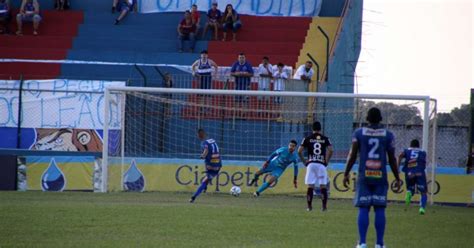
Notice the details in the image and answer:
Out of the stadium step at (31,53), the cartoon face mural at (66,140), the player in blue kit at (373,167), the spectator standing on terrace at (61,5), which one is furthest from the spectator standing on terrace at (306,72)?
the player in blue kit at (373,167)

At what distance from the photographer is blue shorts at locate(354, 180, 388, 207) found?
1345 centimetres

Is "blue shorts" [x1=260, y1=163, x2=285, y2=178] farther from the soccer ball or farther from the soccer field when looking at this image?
the soccer field

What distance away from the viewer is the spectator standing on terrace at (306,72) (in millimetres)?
30808

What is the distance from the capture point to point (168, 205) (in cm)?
2153

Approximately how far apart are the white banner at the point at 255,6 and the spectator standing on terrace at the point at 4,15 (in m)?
5.35

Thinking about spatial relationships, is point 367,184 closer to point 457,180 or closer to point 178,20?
point 457,180

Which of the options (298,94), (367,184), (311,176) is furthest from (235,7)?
(367,184)

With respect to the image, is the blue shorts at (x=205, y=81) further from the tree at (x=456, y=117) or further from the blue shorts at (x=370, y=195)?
the blue shorts at (x=370, y=195)

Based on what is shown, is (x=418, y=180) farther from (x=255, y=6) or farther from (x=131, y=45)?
(x=255, y=6)

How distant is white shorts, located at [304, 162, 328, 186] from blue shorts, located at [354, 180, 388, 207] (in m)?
8.24

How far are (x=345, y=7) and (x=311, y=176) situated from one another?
15.8m

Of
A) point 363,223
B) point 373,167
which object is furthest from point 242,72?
point 363,223

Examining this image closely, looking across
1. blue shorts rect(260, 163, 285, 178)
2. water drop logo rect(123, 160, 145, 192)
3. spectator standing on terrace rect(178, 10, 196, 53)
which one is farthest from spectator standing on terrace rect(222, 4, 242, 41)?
blue shorts rect(260, 163, 285, 178)

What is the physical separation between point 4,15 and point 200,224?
22.3m
